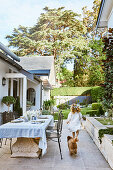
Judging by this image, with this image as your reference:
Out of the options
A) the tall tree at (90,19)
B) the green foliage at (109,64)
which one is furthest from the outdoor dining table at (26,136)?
the tall tree at (90,19)

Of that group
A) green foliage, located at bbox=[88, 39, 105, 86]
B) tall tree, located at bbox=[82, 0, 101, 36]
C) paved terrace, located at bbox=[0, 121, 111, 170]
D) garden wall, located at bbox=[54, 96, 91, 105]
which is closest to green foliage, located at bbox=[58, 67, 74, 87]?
green foliage, located at bbox=[88, 39, 105, 86]

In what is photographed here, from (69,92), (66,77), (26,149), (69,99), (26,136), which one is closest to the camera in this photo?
(26,136)

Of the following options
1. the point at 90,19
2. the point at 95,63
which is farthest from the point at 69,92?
the point at 90,19

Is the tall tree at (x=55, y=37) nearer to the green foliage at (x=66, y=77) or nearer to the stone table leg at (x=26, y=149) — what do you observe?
the green foliage at (x=66, y=77)

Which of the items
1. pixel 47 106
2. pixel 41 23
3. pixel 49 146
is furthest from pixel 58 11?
pixel 49 146

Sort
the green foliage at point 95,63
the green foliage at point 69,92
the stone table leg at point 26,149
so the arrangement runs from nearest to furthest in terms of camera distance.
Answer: the stone table leg at point 26,149
the green foliage at point 69,92
the green foliage at point 95,63

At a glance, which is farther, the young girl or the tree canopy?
the tree canopy

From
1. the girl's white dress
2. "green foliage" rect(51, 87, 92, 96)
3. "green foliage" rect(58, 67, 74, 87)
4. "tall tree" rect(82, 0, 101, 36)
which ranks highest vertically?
"tall tree" rect(82, 0, 101, 36)

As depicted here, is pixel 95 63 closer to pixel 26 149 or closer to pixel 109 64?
pixel 109 64

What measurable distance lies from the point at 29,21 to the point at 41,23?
2.60 metres

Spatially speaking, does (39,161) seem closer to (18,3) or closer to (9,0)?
(9,0)

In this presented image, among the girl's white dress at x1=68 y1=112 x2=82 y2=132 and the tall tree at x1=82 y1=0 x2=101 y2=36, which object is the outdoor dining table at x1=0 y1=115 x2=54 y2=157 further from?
the tall tree at x1=82 y1=0 x2=101 y2=36

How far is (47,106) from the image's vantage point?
679 inches

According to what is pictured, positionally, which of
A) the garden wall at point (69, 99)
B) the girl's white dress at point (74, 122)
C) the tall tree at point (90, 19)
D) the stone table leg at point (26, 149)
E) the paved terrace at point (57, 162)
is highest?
the tall tree at point (90, 19)
